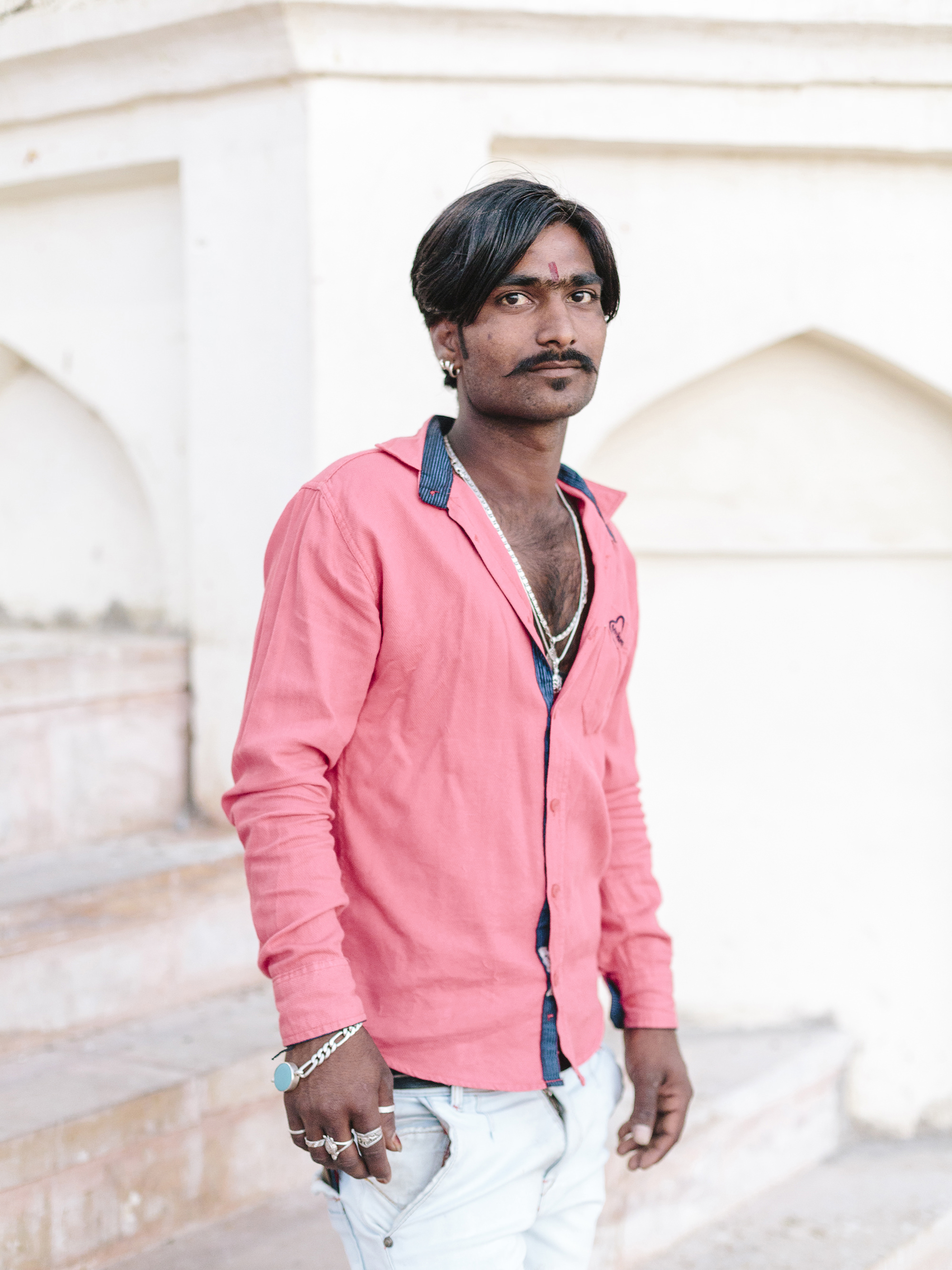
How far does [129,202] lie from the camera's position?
351 cm

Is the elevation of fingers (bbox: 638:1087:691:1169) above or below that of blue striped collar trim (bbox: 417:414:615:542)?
below

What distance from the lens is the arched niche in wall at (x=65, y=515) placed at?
3.70m

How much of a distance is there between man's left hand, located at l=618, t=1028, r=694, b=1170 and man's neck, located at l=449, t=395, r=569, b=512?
2.80 ft

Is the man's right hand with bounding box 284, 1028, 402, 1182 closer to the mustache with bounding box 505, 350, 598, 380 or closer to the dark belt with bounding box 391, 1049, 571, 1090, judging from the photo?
the dark belt with bounding box 391, 1049, 571, 1090

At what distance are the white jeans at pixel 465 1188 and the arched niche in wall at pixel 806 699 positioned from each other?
213 cm

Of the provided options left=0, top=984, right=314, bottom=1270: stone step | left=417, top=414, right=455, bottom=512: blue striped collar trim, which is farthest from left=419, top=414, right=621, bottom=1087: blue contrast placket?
left=0, top=984, right=314, bottom=1270: stone step

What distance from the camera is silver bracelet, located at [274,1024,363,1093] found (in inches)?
55.4

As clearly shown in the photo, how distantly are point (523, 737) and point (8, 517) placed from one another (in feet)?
9.13

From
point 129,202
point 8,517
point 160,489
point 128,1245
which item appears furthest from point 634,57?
point 128,1245

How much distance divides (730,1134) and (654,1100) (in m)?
1.41

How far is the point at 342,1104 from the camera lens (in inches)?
55.4

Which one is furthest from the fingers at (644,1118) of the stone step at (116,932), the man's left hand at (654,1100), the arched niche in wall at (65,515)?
the arched niche in wall at (65,515)

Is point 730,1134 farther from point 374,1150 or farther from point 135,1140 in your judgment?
point 374,1150

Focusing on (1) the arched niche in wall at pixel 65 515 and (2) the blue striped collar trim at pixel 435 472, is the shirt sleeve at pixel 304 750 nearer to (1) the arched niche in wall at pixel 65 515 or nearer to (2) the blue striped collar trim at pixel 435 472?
(2) the blue striped collar trim at pixel 435 472
